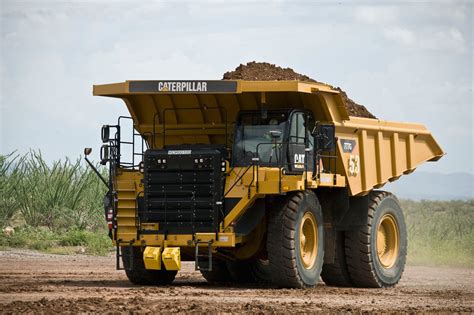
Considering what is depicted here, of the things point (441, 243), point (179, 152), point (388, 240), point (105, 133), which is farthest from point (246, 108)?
point (441, 243)

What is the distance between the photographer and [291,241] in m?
19.5

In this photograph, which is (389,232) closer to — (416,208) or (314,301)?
(314,301)

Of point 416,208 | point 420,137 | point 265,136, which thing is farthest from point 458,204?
point 265,136

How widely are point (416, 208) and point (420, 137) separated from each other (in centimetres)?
3643

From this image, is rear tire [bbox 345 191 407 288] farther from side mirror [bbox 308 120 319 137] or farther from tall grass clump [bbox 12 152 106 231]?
tall grass clump [bbox 12 152 106 231]

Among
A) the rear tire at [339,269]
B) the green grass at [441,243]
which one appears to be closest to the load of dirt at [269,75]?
the rear tire at [339,269]

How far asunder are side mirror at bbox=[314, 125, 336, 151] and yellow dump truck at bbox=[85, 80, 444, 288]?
22mm

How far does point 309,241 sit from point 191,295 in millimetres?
2885

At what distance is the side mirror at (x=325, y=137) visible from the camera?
20.4m

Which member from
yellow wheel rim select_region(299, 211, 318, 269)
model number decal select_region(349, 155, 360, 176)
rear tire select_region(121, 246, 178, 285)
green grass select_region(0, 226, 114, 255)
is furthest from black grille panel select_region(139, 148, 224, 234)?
green grass select_region(0, 226, 114, 255)

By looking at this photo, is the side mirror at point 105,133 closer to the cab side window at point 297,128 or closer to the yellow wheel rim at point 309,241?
the cab side window at point 297,128

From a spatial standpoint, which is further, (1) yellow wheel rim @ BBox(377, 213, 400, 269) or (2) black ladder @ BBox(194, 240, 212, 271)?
(1) yellow wheel rim @ BBox(377, 213, 400, 269)

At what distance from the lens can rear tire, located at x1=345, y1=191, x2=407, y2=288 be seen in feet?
72.1

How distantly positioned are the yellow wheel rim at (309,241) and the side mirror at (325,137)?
3.66 feet
